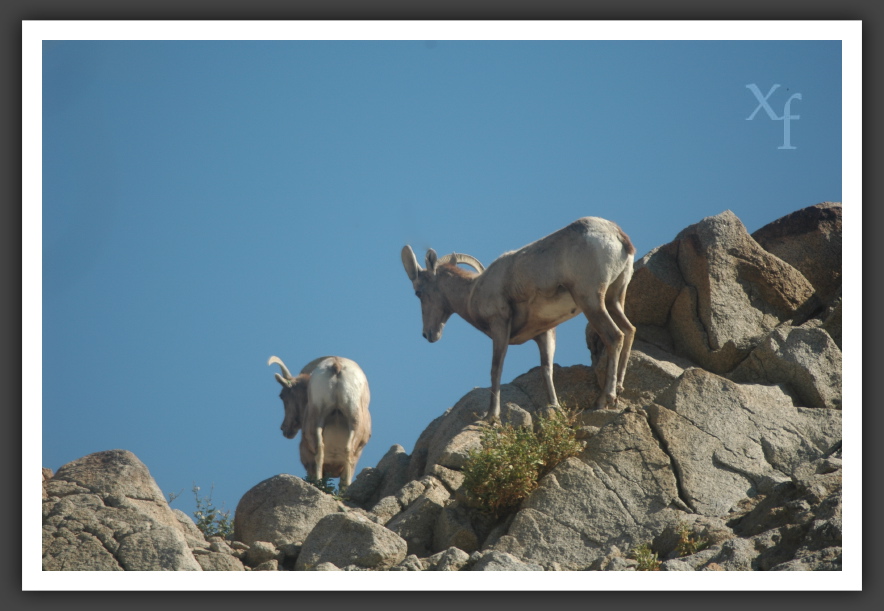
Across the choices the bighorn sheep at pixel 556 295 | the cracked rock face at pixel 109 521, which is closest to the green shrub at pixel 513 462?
the bighorn sheep at pixel 556 295

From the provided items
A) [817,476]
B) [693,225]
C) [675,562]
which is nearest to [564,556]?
[675,562]

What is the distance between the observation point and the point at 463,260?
1736cm

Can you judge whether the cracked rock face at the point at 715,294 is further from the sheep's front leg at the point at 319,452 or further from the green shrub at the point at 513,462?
the sheep's front leg at the point at 319,452

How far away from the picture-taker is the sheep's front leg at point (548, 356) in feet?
48.6

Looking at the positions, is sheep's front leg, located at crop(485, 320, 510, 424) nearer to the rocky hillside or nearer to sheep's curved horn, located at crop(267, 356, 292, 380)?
the rocky hillside

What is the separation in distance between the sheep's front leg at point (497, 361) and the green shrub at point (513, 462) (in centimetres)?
254

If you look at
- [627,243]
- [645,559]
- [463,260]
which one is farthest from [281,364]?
[645,559]

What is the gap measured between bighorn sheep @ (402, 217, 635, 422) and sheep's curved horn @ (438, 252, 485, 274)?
0.65 m

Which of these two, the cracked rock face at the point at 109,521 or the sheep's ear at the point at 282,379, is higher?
the sheep's ear at the point at 282,379

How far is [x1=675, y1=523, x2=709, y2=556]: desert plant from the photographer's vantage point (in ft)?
33.2

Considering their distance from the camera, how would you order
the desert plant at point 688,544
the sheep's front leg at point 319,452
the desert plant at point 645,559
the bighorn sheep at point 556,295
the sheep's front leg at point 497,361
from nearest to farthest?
the desert plant at point 645,559 < the desert plant at point 688,544 < the bighorn sheep at point 556,295 < the sheep's front leg at point 497,361 < the sheep's front leg at point 319,452

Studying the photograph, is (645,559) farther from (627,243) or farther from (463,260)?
(463,260)

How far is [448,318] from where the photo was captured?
1741 centimetres

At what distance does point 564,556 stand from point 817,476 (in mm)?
2487
